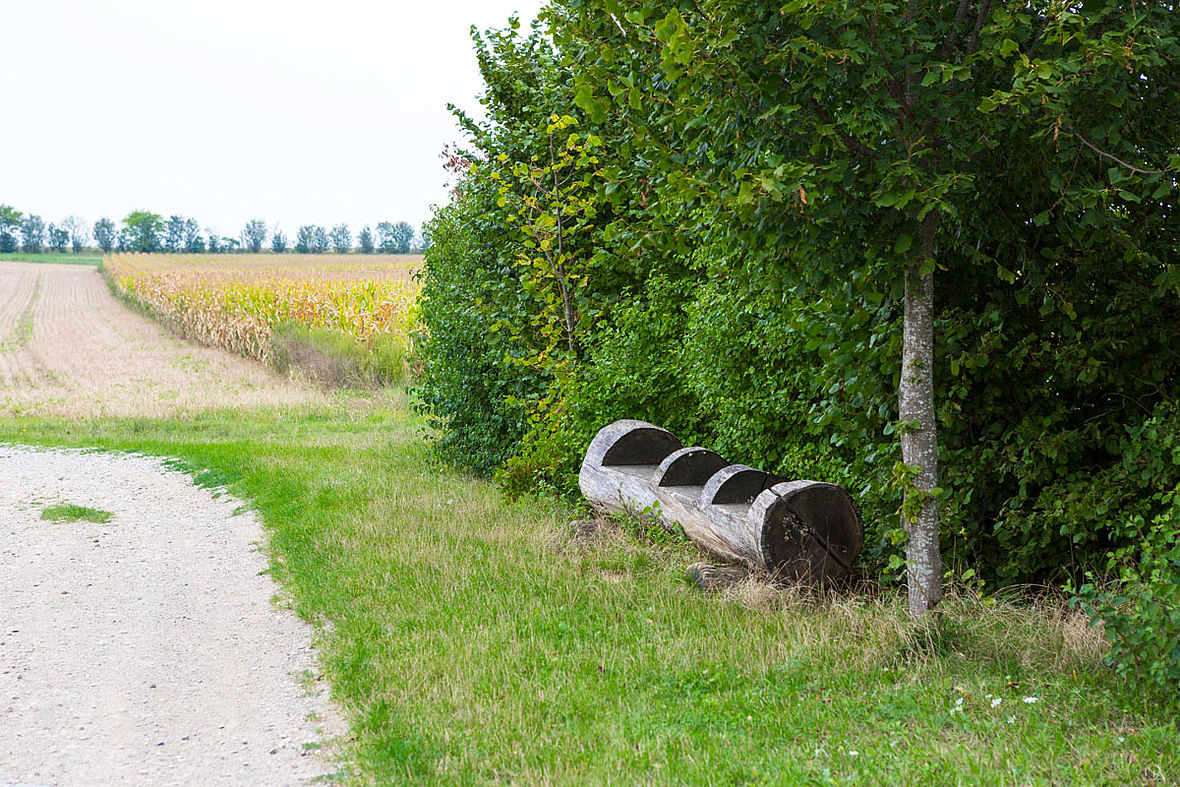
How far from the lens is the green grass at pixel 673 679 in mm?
3590

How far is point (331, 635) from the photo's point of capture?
5586mm

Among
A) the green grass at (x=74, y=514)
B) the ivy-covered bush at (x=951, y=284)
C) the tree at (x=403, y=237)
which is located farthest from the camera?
the tree at (x=403, y=237)

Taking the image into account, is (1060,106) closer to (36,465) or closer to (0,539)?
(0,539)

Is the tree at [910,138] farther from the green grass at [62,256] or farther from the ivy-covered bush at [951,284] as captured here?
the green grass at [62,256]

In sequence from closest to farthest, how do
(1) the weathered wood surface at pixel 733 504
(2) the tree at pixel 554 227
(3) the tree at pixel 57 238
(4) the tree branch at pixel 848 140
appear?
(4) the tree branch at pixel 848 140 < (1) the weathered wood surface at pixel 733 504 < (2) the tree at pixel 554 227 < (3) the tree at pixel 57 238

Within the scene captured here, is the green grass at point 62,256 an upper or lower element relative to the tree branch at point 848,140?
lower

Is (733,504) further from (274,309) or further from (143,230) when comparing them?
(143,230)

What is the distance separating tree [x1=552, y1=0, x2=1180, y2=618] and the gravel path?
3241 mm

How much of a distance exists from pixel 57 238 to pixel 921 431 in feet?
432

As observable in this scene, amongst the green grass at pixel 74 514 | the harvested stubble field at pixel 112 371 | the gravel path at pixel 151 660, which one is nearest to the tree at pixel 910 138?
the gravel path at pixel 151 660

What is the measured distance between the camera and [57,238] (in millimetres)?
116000

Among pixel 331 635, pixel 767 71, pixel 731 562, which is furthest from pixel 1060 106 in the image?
pixel 331 635

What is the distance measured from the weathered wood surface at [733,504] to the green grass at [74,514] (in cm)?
525

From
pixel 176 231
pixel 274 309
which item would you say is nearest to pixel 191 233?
pixel 176 231
